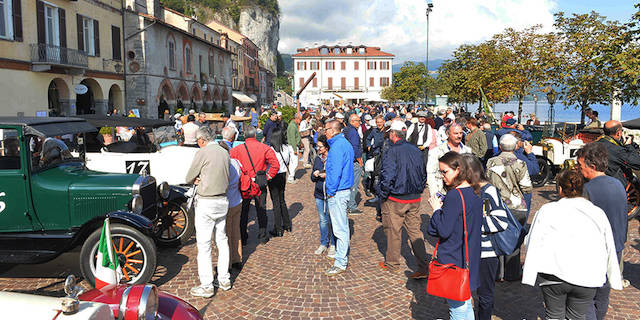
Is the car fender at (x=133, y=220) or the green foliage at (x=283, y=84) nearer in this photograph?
the car fender at (x=133, y=220)

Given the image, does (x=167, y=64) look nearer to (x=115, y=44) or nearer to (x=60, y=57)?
(x=115, y=44)

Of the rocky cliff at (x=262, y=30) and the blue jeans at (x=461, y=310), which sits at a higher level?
the rocky cliff at (x=262, y=30)

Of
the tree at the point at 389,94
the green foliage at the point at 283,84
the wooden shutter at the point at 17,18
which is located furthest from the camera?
the green foliage at the point at 283,84

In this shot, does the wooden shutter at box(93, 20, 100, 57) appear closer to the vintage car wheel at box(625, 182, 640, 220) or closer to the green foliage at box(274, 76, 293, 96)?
the vintage car wheel at box(625, 182, 640, 220)

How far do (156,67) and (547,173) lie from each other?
77.0ft

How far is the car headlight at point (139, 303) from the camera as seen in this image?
2.32 m

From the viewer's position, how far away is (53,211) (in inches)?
199

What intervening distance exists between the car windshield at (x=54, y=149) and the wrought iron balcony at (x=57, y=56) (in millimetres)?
14727

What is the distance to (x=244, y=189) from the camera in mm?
5852

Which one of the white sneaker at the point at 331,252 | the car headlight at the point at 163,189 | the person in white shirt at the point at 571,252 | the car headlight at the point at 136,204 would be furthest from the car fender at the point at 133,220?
the person in white shirt at the point at 571,252

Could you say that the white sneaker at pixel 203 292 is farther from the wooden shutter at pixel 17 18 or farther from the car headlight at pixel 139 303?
the wooden shutter at pixel 17 18

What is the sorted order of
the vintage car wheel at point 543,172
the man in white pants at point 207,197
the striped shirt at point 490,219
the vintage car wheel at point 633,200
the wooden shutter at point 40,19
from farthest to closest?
the wooden shutter at point 40,19 < the vintage car wheel at point 543,172 < the vintage car wheel at point 633,200 < the man in white pants at point 207,197 < the striped shirt at point 490,219

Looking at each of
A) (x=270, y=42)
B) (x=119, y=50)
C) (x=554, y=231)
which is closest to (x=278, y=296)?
(x=554, y=231)

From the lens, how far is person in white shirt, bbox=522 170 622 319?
9.80ft
